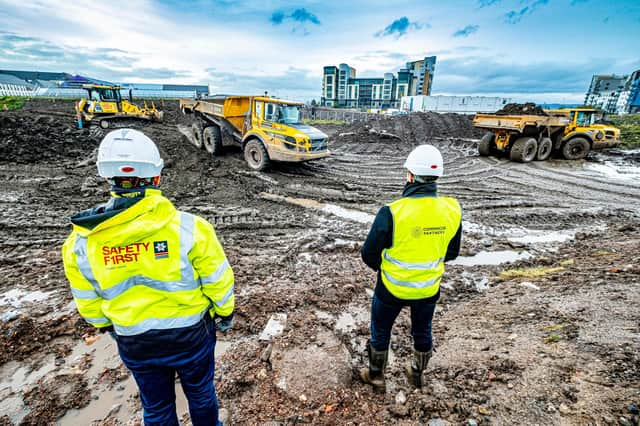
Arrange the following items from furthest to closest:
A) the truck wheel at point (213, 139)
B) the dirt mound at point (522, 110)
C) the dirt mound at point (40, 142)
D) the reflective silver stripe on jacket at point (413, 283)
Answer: the dirt mound at point (522, 110), the truck wheel at point (213, 139), the dirt mound at point (40, 142), the reflective silver stripe on jacket at point (413, 283)

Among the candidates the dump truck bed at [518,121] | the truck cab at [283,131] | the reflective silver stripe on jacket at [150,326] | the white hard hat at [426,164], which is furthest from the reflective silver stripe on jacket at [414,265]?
the dump truck bed at [518,121]

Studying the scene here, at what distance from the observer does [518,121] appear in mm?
11180

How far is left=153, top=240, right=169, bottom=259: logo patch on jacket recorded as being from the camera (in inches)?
55.1

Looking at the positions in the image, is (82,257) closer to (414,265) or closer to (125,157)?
(125,157)

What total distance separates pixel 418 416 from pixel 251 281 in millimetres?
2420

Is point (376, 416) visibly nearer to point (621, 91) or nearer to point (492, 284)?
point (492, 284)

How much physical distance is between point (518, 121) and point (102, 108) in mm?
19010

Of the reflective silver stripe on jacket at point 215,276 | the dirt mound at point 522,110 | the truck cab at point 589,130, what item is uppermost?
the dirt mound at point 522,110

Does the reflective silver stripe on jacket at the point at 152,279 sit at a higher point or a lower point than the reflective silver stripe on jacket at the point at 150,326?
higher

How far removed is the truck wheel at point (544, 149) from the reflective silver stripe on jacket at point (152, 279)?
1427cm

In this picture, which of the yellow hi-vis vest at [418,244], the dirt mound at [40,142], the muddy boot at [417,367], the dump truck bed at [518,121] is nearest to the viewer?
the yellow hi-vis vest at [418,244]

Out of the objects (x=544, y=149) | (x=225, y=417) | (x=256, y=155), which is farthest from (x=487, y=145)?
(x=225, y=417)

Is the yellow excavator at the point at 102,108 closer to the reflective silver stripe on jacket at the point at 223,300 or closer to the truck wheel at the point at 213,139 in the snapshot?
the truck wheel at the point at 213,139

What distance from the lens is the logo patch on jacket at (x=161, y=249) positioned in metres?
1.40
